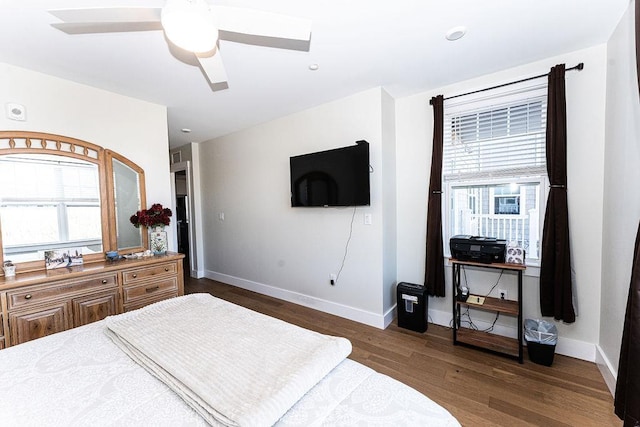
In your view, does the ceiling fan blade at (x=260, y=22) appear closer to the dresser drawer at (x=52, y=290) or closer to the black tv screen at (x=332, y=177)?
the black tv screen at (x=332, y=177)

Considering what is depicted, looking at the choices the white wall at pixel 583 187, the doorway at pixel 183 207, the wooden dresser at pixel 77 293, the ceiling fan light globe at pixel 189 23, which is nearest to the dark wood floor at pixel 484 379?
the white wall at pixel 583 187

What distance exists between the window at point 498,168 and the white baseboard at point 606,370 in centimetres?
78

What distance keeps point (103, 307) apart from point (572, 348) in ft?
12.9

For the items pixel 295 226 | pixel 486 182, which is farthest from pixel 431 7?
pixel 295 226

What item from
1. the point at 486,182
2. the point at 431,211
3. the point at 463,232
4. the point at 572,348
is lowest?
the point at 572,348

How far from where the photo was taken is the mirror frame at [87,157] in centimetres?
211

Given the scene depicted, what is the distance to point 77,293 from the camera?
2055 mm

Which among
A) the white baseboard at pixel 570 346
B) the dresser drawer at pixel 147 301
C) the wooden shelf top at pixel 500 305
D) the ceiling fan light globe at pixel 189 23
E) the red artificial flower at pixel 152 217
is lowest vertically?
the white baseboard at pixel 570 346

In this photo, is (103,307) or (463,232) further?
(463,232)

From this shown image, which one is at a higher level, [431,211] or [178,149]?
[178,149]

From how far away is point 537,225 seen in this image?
233 centimetres

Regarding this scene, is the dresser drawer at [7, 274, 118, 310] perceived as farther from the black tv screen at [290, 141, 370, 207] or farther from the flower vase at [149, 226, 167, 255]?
the black tv screen at [290, 141, 370, 207]

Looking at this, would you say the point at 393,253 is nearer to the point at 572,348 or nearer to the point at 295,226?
the point at 295,226

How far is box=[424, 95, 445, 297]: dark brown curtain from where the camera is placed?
8.59ft
